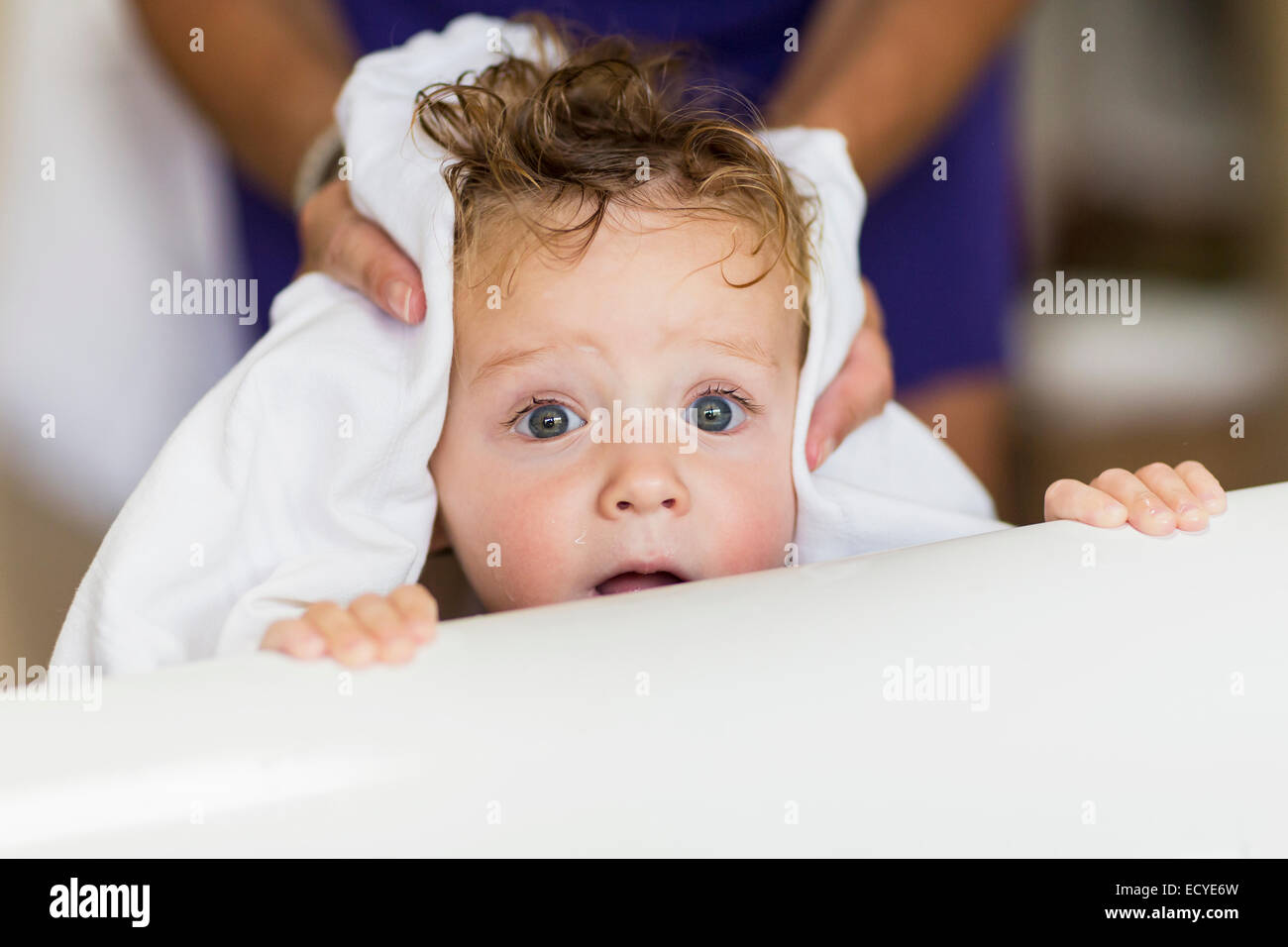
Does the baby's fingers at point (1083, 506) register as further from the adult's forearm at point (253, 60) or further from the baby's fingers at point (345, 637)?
the adult's forearm at point (253, 60)

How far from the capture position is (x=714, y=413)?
2.78ft

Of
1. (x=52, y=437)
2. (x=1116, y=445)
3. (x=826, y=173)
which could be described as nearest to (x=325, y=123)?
(x=52, y=437)

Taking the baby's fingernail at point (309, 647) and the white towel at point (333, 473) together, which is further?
the white towel at point (333, 473)

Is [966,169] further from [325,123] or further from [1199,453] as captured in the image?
[325,123]

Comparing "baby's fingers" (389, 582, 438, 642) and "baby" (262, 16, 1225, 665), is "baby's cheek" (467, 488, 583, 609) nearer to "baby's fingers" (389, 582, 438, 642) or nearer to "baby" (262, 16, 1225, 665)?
"baby" (262, 16, 1225, 665)

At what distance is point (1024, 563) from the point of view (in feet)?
1.67

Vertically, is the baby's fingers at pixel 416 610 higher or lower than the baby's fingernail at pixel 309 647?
higher

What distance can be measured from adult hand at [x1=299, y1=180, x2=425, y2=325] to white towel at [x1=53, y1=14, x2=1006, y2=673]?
0.05 ft

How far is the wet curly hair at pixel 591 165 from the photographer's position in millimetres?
858

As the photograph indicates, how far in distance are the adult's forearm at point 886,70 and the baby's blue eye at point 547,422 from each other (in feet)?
2.13

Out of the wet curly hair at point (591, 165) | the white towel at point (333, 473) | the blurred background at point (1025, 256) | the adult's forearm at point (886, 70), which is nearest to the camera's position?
the white towel at point (333, 473)

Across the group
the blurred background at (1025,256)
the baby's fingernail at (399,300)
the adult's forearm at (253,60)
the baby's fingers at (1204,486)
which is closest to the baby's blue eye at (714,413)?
the baby's fingernail at (399,300)

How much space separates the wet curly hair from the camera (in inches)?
33.8
